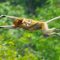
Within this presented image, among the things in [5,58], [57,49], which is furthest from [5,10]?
[57,49]

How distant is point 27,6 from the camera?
1492cm

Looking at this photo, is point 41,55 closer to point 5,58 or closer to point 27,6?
point 5,58

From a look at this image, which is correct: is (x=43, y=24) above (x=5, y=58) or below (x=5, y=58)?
above

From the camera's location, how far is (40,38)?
4781mm

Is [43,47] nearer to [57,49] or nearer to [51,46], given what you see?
[51,46]

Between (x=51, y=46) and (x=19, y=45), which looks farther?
(x=19, y=45)

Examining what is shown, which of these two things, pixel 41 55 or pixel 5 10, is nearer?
pixel 41 55

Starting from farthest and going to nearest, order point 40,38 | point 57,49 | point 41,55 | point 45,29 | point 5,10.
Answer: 1. point 5,10
2. point 41,55
3. point 40,38
4. point 57,49
5. point 45,29

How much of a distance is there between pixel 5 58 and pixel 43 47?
1.92 ft

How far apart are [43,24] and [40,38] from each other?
81 centimetres

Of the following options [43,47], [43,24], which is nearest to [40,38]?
[43,47]

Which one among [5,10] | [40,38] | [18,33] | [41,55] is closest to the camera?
[40,38]

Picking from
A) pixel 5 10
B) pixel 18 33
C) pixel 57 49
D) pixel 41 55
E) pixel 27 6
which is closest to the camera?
pixel 57 49

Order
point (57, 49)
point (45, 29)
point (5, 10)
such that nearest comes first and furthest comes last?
point (45, 29), point (57, 49), point (5, 10)
